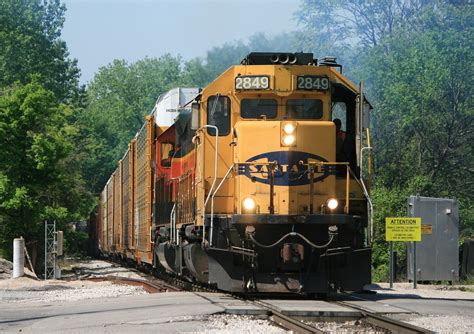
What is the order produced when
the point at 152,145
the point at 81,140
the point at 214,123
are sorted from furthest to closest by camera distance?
the point at 81,140
the point at 152,145
the point at 214,123

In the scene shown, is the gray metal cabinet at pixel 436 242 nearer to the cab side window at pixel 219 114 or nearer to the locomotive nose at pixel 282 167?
the locomotive nose at pixel 282 167

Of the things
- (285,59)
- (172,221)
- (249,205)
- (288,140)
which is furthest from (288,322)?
(172,221)

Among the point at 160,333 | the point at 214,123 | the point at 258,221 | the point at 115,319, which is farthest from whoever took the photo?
the point at 214,123

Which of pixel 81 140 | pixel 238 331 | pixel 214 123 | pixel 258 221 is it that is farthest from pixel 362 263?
pixel 81 140

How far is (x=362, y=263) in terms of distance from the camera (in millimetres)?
14023

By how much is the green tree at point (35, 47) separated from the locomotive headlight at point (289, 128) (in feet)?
164

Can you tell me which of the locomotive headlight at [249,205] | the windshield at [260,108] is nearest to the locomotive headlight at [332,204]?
the locomotive headlight at [249,205]

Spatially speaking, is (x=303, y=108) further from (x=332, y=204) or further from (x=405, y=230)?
(x=405, y=230)

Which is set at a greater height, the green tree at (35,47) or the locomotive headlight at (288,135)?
the green tree at (35,47)

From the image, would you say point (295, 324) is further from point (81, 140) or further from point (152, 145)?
point (81, 140)

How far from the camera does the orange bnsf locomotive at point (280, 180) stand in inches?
546

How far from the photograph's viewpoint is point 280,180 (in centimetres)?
1401

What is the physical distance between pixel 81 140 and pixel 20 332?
58.2 meters

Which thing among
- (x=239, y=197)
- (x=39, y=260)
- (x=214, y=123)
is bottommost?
(x=39, y=260)
